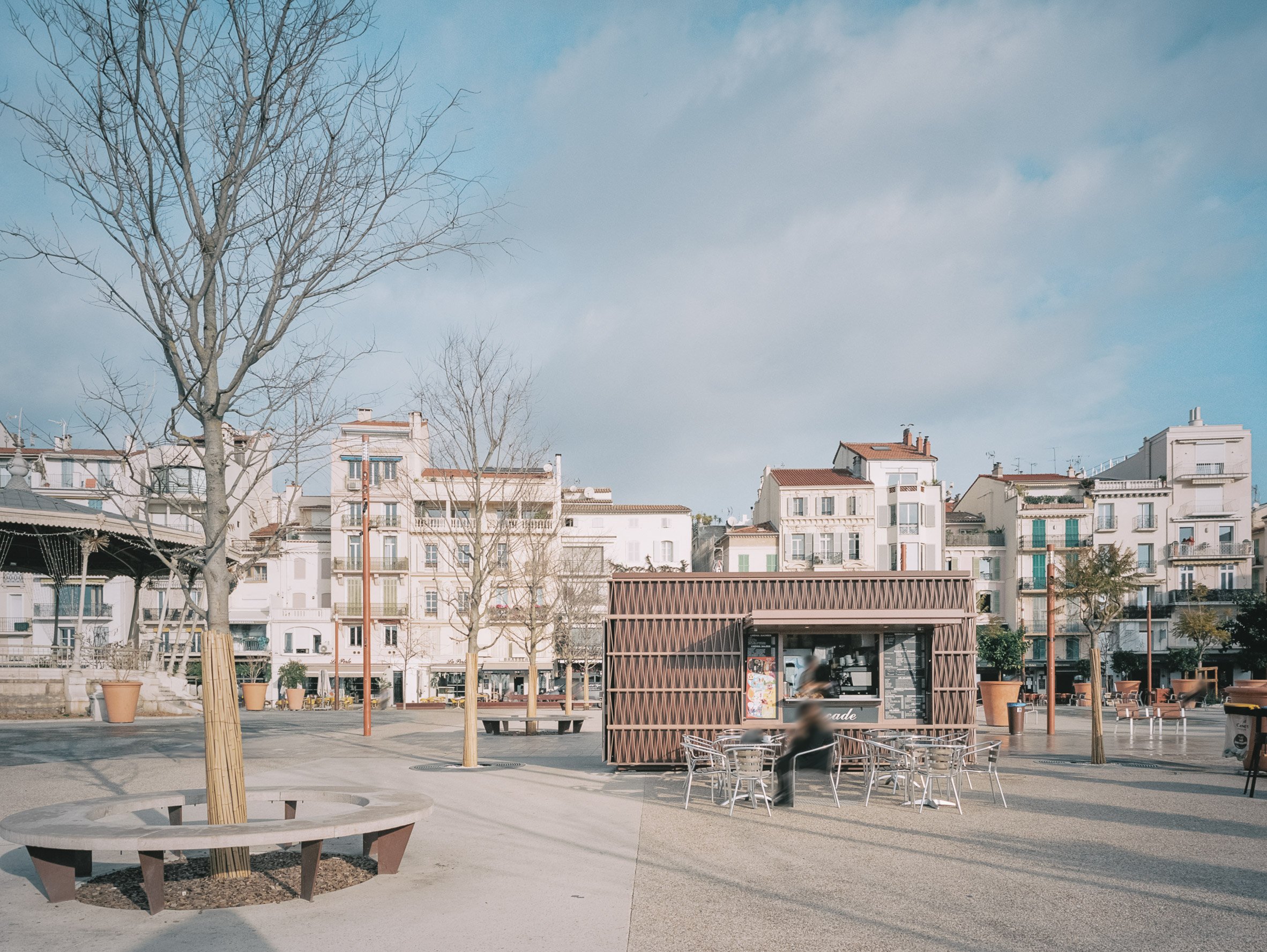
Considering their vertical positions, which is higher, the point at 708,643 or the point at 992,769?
the point at 708,643

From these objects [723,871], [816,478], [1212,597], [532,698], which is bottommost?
[532,698]

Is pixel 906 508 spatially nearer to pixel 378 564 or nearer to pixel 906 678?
pixel 378 564

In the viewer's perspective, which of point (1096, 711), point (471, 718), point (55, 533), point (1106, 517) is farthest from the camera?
point (1106, 517)

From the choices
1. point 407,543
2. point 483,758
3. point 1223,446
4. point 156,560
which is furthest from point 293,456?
point 1223,446

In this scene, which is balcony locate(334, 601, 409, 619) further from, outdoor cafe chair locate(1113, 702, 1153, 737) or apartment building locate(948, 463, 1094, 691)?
outdoor cafe chair locate(1113, 702, 1153, 737)

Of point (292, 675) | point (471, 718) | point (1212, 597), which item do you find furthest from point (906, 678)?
point (1212, 597)

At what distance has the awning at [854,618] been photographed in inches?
550

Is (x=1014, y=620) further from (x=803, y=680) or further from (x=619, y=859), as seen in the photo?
(x=619, y=859)

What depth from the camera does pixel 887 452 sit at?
6319 cm

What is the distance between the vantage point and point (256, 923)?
6527mm

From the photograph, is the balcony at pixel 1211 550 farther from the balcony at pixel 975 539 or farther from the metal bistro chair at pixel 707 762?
the metal bistro chair at pixel 707 762

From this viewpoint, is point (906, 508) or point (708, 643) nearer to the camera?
point (708, 643)

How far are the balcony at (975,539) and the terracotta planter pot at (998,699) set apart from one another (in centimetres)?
3953

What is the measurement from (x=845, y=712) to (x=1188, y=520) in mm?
55666
